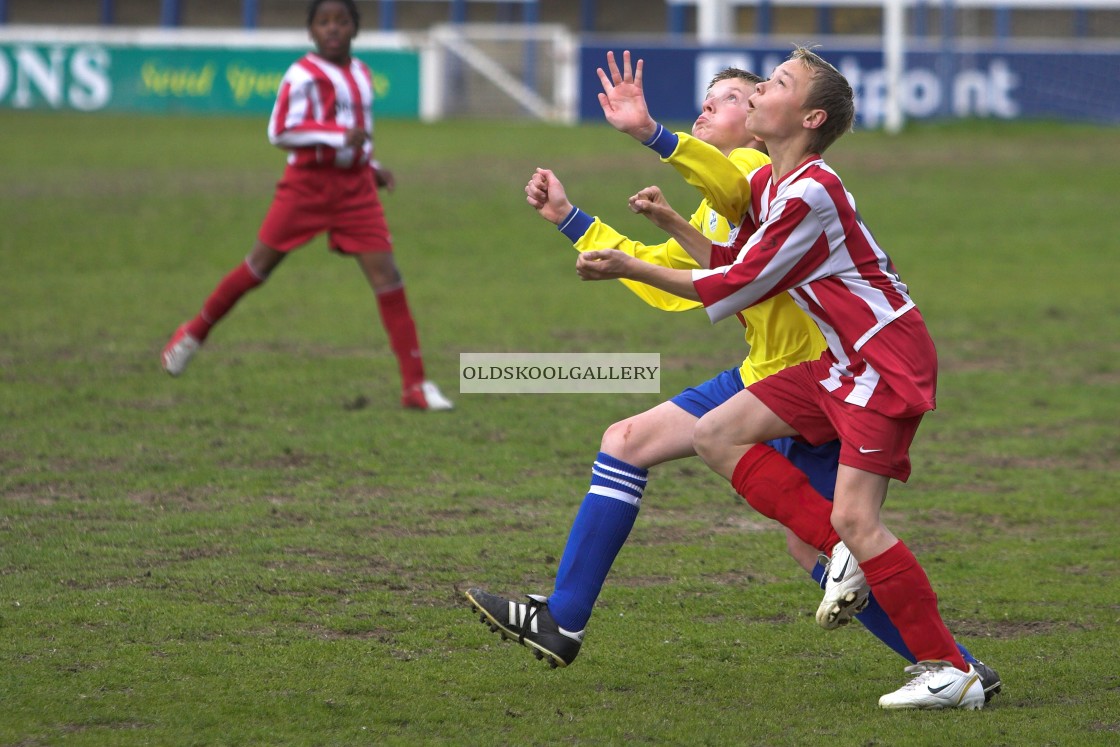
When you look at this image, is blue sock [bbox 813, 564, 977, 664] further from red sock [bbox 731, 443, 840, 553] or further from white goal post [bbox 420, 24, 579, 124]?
white goal post [bbox 420, 24, 579, 124]

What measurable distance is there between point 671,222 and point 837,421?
2.39ft

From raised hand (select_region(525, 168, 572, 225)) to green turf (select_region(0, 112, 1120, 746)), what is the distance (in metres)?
1.30

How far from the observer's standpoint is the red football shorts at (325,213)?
7.97 metres

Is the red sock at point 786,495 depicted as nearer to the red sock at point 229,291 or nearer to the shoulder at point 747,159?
the shoulder at point 747,159

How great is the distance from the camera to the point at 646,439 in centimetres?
418

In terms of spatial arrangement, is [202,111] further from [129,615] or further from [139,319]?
[129,615]

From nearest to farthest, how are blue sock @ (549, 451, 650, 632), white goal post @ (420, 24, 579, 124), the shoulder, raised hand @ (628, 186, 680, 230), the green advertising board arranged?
raised hand @ (628, 186, 680, 230)
blue sock @ (549, 451, 650, 632)
the shoulder
white goal post @ (420, 24, 579, 124)
the green advertising board

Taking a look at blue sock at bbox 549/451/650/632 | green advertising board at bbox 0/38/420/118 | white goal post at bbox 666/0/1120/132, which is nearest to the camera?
blue sock at bbox 549/451/650/632

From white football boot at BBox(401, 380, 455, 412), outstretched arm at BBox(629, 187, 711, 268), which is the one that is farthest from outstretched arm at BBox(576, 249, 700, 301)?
white football boot at BBox(401, 380, 455, 412)

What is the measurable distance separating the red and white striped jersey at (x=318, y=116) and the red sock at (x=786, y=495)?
14.2ft


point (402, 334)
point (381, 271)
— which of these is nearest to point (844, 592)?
point (402, 334)

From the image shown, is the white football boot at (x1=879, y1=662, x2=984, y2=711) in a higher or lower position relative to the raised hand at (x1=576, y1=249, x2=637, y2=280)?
lower

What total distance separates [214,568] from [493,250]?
932cm

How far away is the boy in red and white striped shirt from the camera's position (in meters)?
3.84
